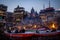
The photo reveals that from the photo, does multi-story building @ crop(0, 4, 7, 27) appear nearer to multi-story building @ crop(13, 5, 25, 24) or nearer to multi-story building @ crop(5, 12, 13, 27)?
multi-story building @ crop(5, 12, 13, 27)

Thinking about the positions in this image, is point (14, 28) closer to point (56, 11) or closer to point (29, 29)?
point (29, 29)

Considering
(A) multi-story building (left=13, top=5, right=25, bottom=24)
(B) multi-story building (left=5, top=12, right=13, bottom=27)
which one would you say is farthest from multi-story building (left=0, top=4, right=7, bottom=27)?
(A) multi-story building (left=13, top=5, right=25, bottom=24)

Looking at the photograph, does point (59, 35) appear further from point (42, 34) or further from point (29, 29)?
point (29, 29)

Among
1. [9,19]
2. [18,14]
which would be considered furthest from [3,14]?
[18,14]

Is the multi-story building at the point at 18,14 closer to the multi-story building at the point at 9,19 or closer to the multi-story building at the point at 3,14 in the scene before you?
the multi-story building at the point at 9,19

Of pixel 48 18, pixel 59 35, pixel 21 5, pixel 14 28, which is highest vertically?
pixel 21 5

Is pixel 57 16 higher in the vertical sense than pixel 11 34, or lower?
higher

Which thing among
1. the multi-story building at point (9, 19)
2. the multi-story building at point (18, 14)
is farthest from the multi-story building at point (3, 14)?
the multi-story building at point (18, 14)

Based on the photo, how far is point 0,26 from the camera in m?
2.49

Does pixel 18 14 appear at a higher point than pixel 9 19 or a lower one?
higher

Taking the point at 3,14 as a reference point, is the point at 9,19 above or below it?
below

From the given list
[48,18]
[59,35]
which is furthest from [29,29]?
[59,35]

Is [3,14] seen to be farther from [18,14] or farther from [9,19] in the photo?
[18,14]

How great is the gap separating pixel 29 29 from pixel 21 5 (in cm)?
56
